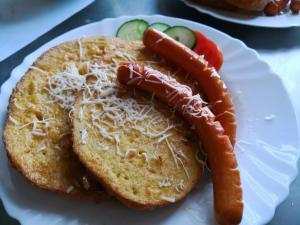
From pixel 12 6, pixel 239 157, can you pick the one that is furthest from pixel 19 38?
pixel 239 157

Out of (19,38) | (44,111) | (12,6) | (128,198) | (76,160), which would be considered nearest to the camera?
(128,198)

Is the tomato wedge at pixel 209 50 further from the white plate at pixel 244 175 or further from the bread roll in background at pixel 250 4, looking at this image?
the bread roll in background at pixel 250 4

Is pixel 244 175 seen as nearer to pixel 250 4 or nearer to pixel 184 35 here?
pixel 184 35

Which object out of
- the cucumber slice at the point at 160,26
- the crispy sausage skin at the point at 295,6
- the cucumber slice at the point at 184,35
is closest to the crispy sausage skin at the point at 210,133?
the cucumber slice at the point at 184,35

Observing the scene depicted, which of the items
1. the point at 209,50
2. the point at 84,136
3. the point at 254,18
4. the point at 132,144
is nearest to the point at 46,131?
the point at 84,136

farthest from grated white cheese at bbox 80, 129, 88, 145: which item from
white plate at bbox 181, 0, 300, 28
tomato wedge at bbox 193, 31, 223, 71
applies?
white plate at bbox 181, 0, 300, 28

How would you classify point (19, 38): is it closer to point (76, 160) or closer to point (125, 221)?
point (76, 160)
